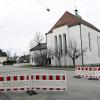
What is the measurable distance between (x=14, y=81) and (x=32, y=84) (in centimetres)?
97

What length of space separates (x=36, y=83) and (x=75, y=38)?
143 feet

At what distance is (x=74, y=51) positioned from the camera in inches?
1964

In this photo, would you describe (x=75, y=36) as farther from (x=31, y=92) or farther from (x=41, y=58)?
(x=31, y=92)

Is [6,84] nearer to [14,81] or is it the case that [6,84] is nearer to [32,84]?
[14,81]

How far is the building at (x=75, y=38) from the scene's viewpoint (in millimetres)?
Answer: 52625

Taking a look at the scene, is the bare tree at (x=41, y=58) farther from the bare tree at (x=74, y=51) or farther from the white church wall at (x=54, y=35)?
the bare tree at (x=74, y=51)

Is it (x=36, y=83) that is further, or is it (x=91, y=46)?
(x=91, y=46)

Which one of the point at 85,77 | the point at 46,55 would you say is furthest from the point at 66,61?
the point at 85,77

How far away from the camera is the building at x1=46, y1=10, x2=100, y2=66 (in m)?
52.6

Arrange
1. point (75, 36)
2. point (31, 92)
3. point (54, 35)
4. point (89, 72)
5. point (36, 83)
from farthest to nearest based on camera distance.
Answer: point (54, 35), point (75, 36), point (89, 72), point (36, 83), point (31, 92)

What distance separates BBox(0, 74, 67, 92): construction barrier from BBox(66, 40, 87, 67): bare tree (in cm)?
3955

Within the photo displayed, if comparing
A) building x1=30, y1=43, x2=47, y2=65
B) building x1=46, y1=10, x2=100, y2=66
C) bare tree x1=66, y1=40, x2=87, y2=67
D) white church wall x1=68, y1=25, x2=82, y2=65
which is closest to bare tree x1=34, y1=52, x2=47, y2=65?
building x1=46, y1=10, x2=100, y2=66

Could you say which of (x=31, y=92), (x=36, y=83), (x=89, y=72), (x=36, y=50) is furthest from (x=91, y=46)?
(x=31, y=92)

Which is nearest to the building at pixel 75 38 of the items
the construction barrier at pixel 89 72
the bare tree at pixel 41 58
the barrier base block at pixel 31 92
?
the bare tree at pixel 41 58
